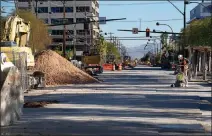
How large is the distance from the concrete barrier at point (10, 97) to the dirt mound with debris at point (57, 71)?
21055 millimetres

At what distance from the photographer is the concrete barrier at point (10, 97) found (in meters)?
14.1

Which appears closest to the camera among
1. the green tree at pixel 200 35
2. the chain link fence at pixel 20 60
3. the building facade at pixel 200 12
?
the chain link fence at pixel 20 60

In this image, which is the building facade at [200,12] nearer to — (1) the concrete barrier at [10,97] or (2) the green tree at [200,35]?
(2) the green tree at [200,35]

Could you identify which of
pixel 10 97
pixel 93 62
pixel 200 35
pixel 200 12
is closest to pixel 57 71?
pixel 200 35

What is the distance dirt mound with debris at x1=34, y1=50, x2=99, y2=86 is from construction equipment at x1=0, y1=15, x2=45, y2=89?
446 cm

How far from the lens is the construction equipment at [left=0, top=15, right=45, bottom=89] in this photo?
2642 centimetres

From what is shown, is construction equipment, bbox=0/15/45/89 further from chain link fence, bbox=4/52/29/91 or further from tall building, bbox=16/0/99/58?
tall building, bbox=16/0/99/58

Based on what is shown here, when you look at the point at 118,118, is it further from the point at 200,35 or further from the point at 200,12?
the point at 200,12

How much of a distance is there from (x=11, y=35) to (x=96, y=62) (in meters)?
34.1

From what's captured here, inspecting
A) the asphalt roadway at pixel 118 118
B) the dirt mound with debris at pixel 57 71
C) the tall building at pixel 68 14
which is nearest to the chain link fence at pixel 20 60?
the asphalt roadway at pixel 118 118

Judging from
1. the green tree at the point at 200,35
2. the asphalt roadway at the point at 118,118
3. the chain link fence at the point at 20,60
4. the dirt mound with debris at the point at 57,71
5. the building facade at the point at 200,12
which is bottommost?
the asphalt roadway at the point at 118,118

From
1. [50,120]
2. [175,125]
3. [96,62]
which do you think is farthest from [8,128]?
[96,62]

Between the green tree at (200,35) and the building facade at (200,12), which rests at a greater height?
the building facade at (200,12)

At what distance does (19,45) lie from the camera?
3028 cm
